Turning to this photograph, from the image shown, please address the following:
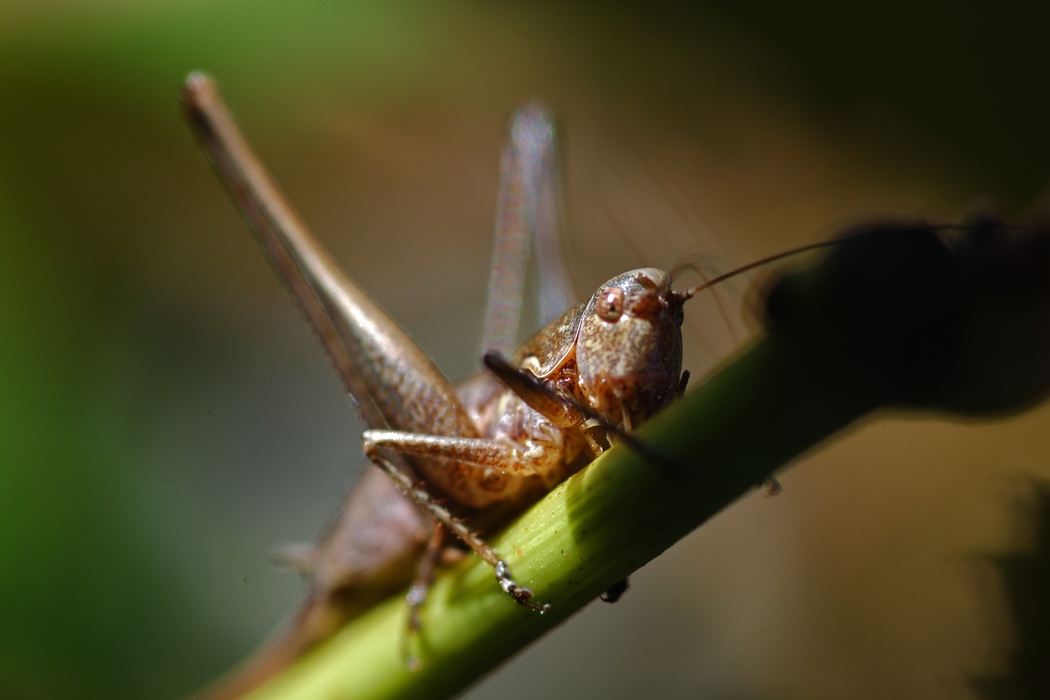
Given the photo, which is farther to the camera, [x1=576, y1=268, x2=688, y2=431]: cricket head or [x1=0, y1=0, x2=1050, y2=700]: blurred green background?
[x1=0, y1=0, x2=1050, y2=700]: blurred green background

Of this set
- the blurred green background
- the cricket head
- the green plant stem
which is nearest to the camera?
the green plant stem

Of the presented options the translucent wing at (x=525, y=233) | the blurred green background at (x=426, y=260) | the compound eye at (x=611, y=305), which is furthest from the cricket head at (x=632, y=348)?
the translucent wing at (x=525, y=233)

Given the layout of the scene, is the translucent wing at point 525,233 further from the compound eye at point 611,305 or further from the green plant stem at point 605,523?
the green plant stem at point 605,523

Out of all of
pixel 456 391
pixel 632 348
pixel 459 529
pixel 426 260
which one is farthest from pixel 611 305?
pixel 426 260

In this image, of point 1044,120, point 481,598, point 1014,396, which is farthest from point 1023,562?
point 1044,120

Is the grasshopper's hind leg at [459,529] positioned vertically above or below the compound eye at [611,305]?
below

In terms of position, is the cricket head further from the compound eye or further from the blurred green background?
the blurred green background

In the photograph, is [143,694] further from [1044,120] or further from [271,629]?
[1044,120]

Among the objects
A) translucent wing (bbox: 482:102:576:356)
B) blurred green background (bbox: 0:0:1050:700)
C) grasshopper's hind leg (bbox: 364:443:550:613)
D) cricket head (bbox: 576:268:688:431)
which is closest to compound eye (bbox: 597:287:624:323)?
cricket head (bbox: 576:268:688:431)
